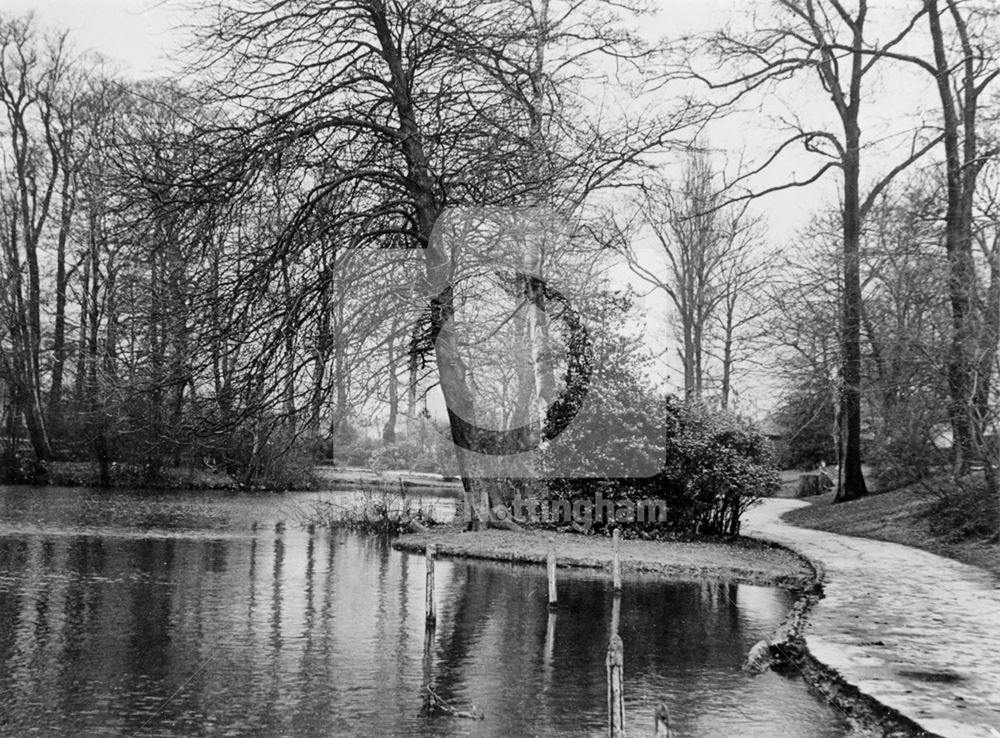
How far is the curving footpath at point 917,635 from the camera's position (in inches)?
332

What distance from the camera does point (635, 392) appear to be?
23.8 m

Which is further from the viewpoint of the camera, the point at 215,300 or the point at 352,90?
the point at 352,90

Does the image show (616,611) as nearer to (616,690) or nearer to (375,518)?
(616,690)

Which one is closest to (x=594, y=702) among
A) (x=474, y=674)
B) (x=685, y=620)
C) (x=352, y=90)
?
(x=474, y=674)

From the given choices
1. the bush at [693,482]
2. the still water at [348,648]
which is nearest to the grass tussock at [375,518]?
the bush at [693,482]

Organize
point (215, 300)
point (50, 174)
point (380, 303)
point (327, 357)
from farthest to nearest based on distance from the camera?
point (50, 174)
point (380, 303)
point (327, 357)
point (215, 300)

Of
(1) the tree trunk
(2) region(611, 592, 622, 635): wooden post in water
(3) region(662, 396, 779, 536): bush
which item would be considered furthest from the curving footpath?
(1) the tree trunk

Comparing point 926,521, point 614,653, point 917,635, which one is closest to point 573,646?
point 917,635

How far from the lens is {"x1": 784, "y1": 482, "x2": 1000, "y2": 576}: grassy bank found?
18.7 meters

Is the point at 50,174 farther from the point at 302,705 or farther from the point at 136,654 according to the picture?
the point at 302,705

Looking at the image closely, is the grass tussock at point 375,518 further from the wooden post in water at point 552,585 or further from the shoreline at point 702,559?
the wooden post in water at point 552,585

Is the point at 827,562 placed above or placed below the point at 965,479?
below

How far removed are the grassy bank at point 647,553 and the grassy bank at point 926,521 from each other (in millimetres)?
2779

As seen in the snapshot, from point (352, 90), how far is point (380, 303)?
445 cm
